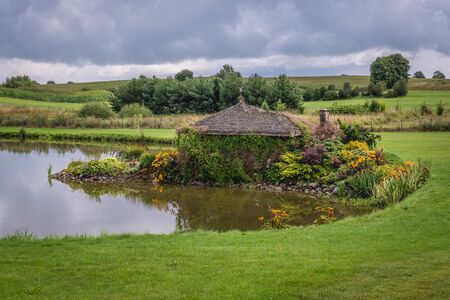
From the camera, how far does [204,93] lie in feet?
201

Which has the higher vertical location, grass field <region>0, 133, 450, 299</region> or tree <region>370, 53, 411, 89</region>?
tree <region>370, 53, 411, 89</region>

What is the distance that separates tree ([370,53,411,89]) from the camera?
9194 cm

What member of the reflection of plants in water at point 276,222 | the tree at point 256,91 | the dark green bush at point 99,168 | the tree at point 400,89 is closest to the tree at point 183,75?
the tree at point 256,91

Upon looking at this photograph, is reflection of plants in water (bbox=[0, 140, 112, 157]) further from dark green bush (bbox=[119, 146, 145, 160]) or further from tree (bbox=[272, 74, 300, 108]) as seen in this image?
tree (bbox=[272, 74, 300, 108])

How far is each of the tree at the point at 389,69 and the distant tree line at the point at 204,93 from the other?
33.6 metres

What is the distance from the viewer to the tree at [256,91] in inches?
2178

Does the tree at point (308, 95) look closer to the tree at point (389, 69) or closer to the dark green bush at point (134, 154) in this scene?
the tree at point (389, 69)

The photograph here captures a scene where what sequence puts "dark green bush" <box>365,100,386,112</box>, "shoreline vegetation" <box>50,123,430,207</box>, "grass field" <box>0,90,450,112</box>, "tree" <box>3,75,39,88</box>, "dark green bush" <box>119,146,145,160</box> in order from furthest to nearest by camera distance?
"tree" <box>3,75,39,88</box> < "grass field" <box>0,90,450,112</box> < "dark green bush" <box>365,100,386,112</box> < "dark green bush" <box>119,146,145,160</box> < "shoreline vegetation" <box>50,123,430,207</box>

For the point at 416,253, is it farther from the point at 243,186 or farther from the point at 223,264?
the point at 243,186

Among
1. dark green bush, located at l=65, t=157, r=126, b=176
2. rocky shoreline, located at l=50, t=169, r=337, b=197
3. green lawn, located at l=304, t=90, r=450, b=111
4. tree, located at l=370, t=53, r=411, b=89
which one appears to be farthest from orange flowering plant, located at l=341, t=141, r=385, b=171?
tree, located at l=370, t=53, r=411, b=89

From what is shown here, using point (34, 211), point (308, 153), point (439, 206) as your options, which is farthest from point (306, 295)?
point (308, 153)

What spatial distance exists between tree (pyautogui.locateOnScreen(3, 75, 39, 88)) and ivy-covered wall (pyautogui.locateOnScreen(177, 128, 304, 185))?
94.1 m

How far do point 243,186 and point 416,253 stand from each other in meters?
15.2

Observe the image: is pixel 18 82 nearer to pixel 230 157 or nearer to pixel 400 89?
pixel 400 89
